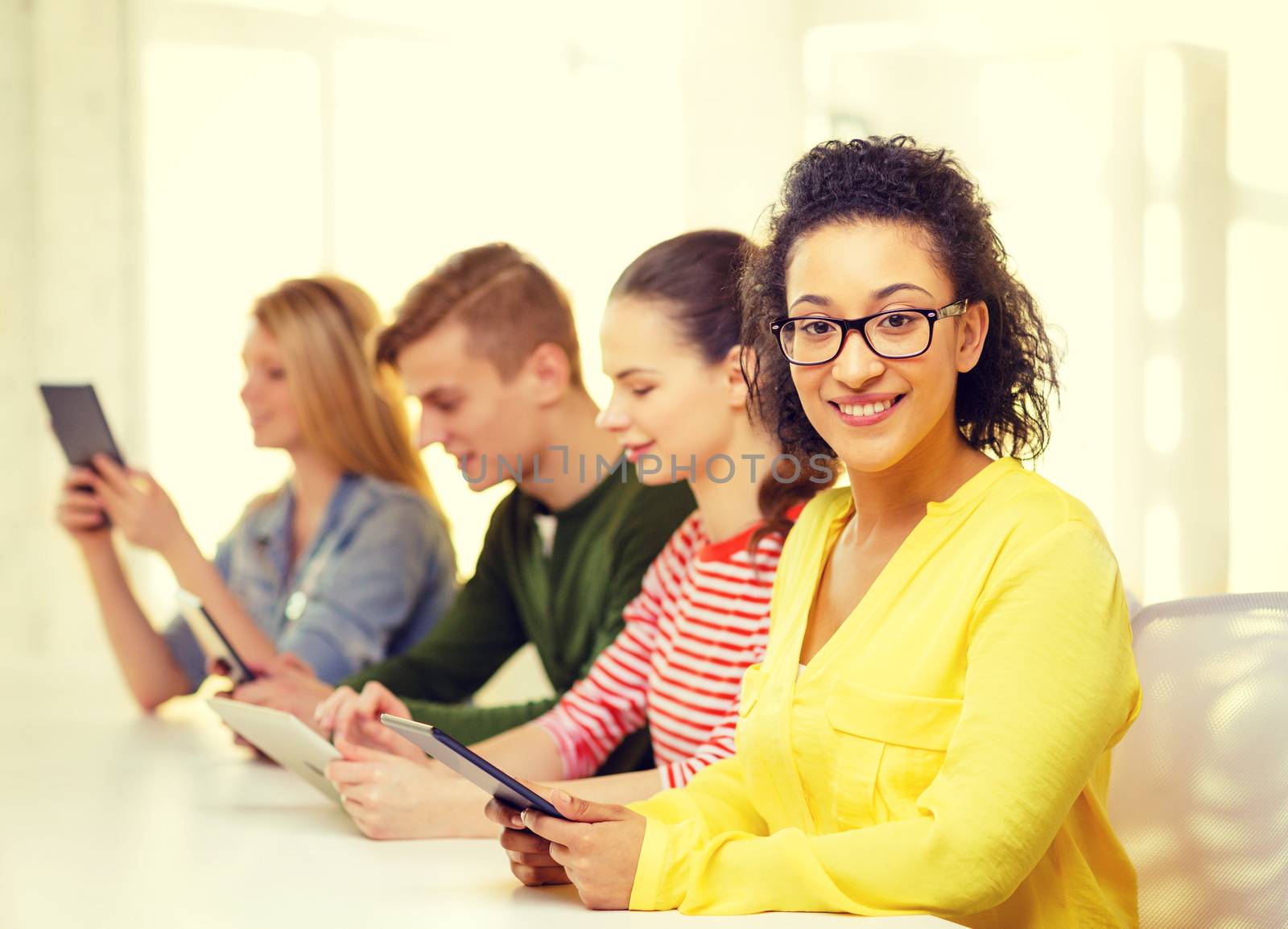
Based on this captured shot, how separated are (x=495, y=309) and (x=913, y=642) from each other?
1008mm

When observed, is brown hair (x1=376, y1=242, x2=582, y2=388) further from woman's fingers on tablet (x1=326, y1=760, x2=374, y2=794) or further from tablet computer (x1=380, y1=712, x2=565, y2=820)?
tablet computer (x1=380, y1=712, x2=565, y2=820)

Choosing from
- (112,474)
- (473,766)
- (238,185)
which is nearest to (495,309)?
(112,474)

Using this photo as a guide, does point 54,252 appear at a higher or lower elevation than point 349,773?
higher

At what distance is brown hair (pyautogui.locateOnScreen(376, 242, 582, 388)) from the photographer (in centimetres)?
179

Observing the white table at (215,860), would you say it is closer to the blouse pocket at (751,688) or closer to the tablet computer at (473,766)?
the tablet computer at (473,766)

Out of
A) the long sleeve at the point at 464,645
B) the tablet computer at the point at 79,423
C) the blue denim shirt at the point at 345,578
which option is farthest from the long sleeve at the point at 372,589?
the tablet computer at the point at 79,423

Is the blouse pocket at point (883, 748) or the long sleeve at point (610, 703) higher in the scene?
the blouse pocket at point (883, 748)

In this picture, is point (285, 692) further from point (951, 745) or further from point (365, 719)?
point (951, 745)

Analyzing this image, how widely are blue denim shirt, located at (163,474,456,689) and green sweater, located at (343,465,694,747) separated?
151mm

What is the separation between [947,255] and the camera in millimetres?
964

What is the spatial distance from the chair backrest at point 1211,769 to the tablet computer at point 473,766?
55 centimetres

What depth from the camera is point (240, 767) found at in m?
1.63

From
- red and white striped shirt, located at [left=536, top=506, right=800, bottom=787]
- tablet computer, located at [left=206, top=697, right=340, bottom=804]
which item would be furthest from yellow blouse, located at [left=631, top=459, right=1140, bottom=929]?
tablet computer, located at [left=206, top=697, right=340, bottom=804]

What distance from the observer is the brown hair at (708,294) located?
52.1 inches
